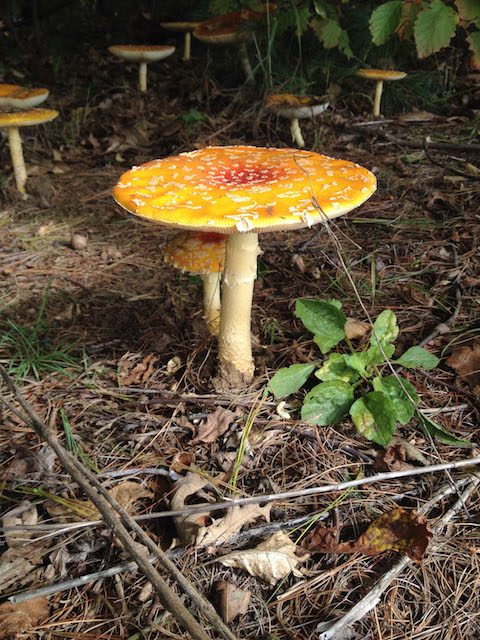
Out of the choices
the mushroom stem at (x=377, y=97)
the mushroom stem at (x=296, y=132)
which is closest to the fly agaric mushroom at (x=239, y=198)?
the mushroom stem at (x=296, y=132)

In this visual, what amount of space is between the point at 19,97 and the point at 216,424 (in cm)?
417

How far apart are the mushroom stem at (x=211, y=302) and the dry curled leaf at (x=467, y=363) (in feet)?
4.54

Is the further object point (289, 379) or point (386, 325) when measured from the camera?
point (386, 325)

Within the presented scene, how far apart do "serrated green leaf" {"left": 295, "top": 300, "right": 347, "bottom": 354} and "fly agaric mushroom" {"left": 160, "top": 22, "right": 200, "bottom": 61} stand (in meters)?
5.48

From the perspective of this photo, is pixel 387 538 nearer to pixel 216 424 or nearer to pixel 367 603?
pixel 367 603

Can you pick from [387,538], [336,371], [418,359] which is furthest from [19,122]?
[387,538]

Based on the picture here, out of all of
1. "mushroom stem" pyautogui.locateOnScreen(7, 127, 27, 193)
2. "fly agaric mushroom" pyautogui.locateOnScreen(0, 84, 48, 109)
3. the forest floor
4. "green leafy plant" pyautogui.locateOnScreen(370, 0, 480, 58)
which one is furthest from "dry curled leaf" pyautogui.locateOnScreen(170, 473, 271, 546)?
"fly agaric mushroom" pyautogui.locateOnScreen(0, 84, 48, 109)

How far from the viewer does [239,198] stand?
1.94 meters

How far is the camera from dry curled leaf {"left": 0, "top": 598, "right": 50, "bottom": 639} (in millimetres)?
1571

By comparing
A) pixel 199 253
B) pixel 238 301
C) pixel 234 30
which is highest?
pixel 234 30

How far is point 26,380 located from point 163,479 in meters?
1.07

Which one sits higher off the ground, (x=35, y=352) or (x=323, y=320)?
(x=323, y=320)

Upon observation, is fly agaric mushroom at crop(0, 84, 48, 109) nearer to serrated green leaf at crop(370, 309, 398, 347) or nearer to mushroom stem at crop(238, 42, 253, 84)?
mushroom stem at crop(238, 42, 253, 84)

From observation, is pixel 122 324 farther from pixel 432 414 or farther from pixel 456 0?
pixel 456 0
